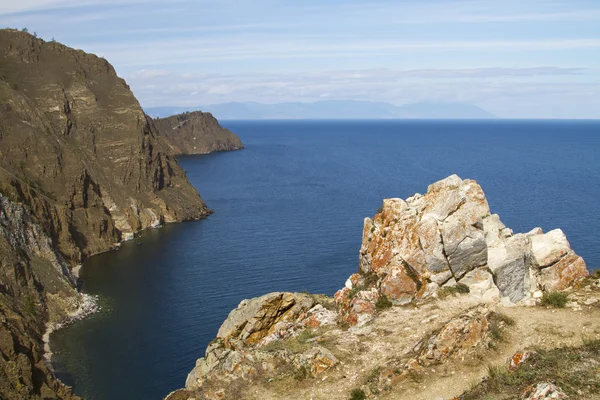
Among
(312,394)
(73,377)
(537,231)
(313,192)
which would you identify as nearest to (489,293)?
(537,231)

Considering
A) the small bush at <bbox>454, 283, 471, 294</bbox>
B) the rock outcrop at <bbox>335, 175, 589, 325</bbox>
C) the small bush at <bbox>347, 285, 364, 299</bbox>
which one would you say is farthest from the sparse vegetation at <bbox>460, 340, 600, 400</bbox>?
the small bush at <bbox>347, 285, 364, 299</bbox>

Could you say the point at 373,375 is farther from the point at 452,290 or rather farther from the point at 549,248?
the point at 549,248

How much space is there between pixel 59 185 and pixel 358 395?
320 feet

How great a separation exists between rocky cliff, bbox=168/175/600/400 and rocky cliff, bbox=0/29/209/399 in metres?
25.6

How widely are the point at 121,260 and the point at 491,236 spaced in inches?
3030

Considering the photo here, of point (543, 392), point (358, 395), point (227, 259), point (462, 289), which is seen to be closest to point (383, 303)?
point (462, 289)

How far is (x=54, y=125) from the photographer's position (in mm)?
127750

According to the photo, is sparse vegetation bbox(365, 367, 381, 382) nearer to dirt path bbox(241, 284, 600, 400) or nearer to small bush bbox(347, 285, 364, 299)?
dirt path bbox(241, 284, 600, 400)

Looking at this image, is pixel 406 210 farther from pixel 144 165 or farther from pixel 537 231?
pixel 144 165

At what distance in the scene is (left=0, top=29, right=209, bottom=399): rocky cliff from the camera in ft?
226

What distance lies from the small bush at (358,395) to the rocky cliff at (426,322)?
54mm

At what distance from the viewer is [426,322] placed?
32.1 meters

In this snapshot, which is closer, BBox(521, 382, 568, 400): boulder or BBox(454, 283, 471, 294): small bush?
BBox(521, 382, 568, 400): boulder

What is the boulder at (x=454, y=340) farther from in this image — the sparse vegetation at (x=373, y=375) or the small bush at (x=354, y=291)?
the small bush at (x=354, y=291)
